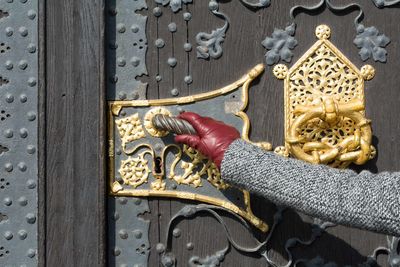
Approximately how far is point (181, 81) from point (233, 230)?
37 cm

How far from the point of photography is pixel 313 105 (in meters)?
1.55

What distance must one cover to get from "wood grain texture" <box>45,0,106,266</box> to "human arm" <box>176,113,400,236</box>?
0.40 meters

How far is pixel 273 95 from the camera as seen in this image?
1.62 m

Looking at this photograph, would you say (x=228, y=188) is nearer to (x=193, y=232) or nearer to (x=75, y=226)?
(x=193, y=232)

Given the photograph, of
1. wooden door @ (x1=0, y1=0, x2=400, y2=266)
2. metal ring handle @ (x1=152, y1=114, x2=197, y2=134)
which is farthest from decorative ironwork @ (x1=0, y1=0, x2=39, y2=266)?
metal ring handle @ (x1=152, y1=114, x2=197, y2=134)

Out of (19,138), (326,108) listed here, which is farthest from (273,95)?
(19,138)

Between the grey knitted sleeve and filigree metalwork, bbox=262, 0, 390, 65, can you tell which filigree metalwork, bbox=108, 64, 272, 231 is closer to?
filigree metalwork, bbox=262, 0, 390, 65

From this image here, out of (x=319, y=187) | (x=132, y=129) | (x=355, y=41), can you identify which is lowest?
(x=319, y=187)

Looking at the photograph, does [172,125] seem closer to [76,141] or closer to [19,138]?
[76,141]

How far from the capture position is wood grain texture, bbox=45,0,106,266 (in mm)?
1593

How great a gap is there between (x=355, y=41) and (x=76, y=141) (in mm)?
688

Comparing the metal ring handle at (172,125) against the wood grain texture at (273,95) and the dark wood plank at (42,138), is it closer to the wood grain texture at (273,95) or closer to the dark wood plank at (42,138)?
the wood grain texture at (273,95)

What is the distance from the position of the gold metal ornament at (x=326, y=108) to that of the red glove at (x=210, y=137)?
0.70 ft

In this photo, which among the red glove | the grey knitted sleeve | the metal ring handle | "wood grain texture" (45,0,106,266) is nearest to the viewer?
the grey knitted sleeve
